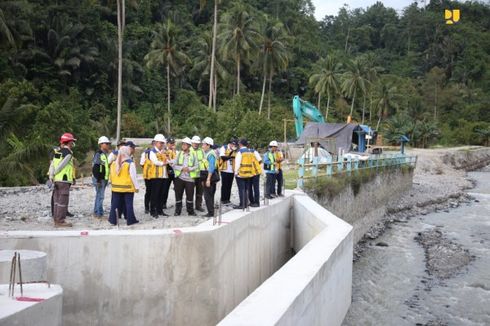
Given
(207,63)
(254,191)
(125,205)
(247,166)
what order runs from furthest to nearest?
1. (207,63)
2. (254,191)
3. (247,166)
4. (125,205)

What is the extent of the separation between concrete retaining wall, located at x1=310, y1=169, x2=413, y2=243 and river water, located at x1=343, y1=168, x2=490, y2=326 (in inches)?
38.6

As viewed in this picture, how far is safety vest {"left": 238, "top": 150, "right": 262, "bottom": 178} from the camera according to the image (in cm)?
1119

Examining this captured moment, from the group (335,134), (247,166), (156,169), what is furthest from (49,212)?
Answer: (335,134)

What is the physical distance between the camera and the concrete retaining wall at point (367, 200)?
733 inches

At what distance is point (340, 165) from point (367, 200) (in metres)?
3.92

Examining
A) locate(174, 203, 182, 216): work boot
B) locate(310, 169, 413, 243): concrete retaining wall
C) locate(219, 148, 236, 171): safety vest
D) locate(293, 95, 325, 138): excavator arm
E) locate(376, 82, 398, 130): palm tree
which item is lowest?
locate(310, 169, 413, 243): concrete retaining wall

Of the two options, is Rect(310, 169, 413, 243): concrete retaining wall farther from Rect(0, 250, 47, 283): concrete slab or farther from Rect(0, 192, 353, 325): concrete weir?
Rect(0, 250, 47, 283): concrete slab

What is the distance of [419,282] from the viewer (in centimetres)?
1580

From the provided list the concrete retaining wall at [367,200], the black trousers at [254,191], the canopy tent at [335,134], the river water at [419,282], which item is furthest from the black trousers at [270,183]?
the canopy tent at [335,134]

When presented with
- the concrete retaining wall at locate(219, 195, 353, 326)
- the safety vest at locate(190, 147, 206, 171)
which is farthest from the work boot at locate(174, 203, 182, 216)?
the concrete retaining wall at locate(219, 195, 353, 326)

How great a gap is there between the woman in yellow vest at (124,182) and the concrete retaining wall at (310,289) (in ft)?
11.3

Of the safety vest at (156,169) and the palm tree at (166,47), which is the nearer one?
the safety vest at (156,169)

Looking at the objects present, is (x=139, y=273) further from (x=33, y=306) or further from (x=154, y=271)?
(x=33, y=306)

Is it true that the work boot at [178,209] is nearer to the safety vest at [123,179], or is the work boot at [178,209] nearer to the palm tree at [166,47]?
the safety vest at [123,179]
